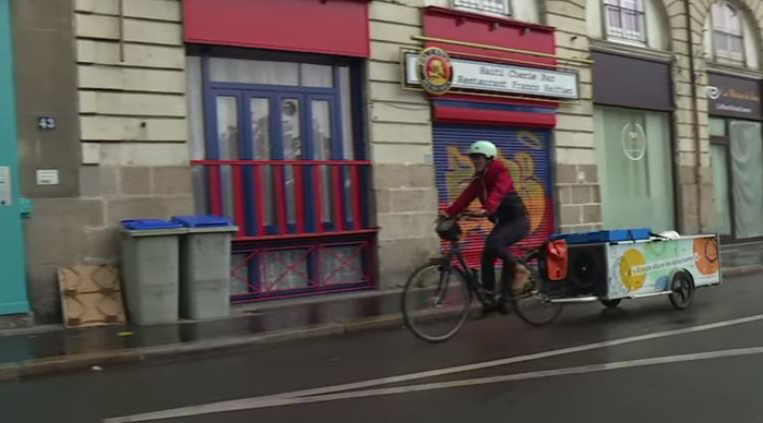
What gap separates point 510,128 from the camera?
1404 centimetres

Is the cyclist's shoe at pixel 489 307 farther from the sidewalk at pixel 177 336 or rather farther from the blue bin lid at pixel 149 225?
the blue bin lid at pixel 149 225

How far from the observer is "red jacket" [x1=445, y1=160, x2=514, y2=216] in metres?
7.71

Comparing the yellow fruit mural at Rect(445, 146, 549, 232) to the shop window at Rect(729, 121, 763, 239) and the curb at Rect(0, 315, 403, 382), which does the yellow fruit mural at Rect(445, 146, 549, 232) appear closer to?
the curb at Rect(0, 315, 403, 382)

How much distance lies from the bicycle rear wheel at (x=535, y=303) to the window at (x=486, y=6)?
6.67 metres

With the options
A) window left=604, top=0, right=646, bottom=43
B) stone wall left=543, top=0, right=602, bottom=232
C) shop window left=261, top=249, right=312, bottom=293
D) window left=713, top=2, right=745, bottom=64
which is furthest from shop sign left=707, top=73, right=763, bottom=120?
shop window left=261, top=249, right=312, bottom=293

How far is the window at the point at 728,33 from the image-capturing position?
19.0 m

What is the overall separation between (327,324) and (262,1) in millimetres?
5034

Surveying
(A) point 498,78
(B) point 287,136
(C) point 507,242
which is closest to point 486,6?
(A) point 498,78

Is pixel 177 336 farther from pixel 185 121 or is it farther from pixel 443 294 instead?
pixel 185 121

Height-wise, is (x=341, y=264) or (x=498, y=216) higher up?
(x=498, y=216)

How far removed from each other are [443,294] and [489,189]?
123 cm

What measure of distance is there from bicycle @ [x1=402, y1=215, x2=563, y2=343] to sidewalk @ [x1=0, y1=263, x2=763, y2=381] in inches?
54.4

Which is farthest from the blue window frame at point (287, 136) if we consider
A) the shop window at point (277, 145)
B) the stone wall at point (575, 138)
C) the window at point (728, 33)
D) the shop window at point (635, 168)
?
the window at point (728, 33)

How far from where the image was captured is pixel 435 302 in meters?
7.55
